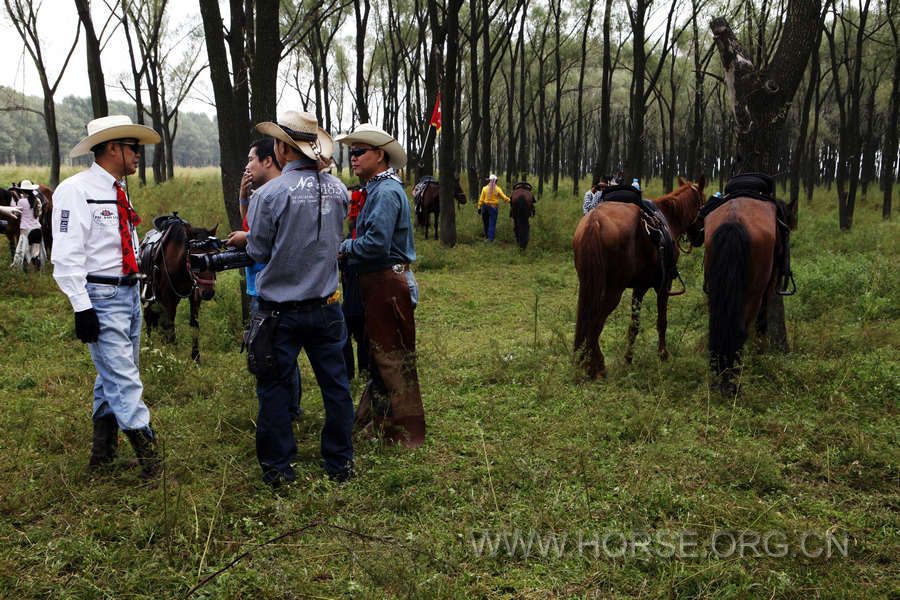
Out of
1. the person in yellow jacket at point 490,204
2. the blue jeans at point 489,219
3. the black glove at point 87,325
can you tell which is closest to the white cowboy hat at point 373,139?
the black glove at point 87,325

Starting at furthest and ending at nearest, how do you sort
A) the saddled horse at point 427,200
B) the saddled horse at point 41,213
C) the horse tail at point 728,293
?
the saddled horse at point 427,200
the saddled horse at point 41,213
the horse tail at point 728,293

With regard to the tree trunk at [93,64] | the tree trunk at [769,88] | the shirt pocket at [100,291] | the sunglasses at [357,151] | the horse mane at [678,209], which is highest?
the tree trunk at [93,64]

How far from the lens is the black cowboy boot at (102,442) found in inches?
A: 160

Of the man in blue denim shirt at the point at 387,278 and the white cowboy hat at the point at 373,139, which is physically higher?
the white cowboy hat at the point at 373,139

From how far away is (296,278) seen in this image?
3.75 metres

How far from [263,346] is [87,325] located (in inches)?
38.1

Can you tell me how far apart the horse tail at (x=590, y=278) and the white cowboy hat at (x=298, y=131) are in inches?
115

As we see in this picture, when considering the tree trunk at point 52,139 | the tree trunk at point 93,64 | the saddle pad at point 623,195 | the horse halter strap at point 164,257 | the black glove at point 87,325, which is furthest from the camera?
the tree trunk at point 52,139

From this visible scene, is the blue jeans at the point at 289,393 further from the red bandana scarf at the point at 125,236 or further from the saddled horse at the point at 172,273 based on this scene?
the saddled horse at the point at 172,273

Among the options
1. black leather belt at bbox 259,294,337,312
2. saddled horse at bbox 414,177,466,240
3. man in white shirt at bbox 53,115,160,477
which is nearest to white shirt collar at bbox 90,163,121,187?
man in white shirt at bbox 53,115,160,477

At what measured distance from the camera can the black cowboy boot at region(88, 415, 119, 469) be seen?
405cm

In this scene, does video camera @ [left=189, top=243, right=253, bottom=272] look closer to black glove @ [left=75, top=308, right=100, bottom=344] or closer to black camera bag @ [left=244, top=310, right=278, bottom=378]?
black camera bag @ [left=244, top=310, right=278, bottom=378]

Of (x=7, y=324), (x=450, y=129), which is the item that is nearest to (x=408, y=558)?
(x=7, y=324)

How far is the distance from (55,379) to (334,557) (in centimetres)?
446
